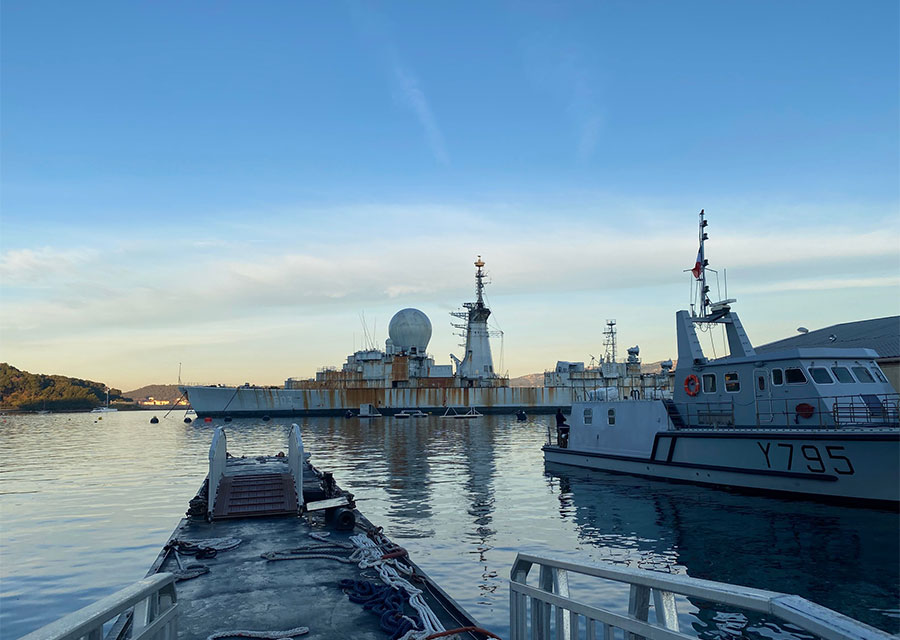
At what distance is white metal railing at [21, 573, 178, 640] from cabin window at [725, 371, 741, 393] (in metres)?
23.0

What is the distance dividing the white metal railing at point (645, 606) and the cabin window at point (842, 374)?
68.1ft

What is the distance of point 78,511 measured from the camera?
2209 cm

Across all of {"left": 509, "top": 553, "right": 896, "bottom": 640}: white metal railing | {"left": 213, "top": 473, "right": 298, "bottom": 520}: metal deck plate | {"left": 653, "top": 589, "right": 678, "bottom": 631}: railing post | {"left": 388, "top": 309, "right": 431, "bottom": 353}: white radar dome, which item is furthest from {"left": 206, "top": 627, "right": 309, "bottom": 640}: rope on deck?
{"left": 388, "top": 309, "right": 431, "bottom": 353}: white radar dome

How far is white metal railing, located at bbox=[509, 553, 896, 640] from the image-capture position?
9.12 ft

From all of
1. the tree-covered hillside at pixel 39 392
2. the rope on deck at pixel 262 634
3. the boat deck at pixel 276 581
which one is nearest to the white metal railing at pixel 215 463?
the boat deck at pixel 276 581

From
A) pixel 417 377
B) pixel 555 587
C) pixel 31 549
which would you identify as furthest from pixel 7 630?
pixel 417 377

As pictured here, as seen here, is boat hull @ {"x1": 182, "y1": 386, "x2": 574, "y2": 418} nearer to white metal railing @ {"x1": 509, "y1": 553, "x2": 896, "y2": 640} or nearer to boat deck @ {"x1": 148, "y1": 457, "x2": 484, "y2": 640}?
boat deck @ {"x1": 148, "y1": 457, "x2": 484, "y2": 640}

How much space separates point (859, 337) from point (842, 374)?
989 inches

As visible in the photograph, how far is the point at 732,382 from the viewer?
2419 cm

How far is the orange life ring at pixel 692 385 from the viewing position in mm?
25594

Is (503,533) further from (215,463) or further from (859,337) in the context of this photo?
(859,337)

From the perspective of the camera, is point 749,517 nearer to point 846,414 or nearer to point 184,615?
point 846,414

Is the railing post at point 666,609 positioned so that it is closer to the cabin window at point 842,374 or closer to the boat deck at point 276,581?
the boat deck at point 276,581

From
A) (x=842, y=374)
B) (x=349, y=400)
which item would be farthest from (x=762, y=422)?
(x=349, y=400)
